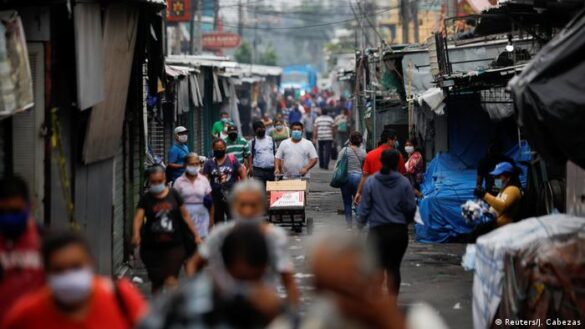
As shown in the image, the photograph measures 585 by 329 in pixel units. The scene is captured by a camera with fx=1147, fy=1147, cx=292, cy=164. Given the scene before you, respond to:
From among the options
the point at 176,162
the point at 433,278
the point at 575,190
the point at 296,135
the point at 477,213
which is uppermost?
the point at 296,135

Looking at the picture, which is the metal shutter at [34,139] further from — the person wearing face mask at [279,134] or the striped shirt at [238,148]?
the person wearing face mask at [279,134]

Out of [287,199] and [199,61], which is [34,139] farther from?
[199,61]

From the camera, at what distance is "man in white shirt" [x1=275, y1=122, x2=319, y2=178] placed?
19.5 metres

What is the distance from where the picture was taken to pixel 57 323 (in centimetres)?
522

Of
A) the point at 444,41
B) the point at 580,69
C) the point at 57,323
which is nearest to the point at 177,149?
the point at 444,41

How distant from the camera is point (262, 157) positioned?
65.8 ft

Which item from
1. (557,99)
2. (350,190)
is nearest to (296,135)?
(350,190)

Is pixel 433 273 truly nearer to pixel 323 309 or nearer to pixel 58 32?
pixel 58 32

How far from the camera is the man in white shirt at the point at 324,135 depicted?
31423 mm

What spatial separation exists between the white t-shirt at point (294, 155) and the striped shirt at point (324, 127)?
11722mm

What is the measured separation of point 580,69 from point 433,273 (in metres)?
5.91

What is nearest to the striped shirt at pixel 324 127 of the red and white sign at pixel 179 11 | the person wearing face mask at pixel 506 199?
the red and white sign at pixel 179 11

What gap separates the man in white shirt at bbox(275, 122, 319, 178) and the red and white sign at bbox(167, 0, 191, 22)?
2160cm

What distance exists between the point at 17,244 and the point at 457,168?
12879 millimetres
